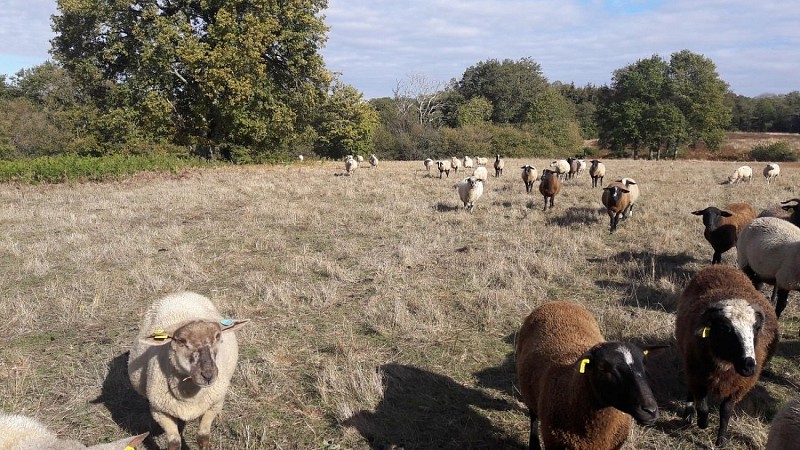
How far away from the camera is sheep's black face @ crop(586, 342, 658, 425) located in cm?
304

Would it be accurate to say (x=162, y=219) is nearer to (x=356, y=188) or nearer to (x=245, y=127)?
(x=356, y=188)

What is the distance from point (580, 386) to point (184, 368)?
10.4 ft

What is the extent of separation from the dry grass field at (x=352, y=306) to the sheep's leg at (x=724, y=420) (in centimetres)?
11

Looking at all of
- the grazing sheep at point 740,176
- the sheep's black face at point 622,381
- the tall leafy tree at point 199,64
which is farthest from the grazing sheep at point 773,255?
the tall leafy tree at point 199,64

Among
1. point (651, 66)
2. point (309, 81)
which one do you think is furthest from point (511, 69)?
point (309, 81)

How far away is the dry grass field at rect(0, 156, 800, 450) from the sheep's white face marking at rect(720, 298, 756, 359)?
0.87 meters

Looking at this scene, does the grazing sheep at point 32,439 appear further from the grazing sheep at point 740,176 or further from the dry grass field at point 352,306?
the grazing sheep at point 740,176

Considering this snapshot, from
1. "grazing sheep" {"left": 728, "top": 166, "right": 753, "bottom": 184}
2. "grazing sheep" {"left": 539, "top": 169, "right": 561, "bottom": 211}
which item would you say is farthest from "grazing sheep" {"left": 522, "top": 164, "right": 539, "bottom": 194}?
"grazing sheep" {"left": 728, "top": 166, "right": 753, "bottom": 184}

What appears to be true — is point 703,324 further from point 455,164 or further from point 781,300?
point 455,164

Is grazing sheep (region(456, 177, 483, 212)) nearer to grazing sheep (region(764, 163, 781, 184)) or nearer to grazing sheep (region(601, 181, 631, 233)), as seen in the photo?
grazing sheep (region(601, 181, 631, 233))

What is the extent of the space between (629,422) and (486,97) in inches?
2923

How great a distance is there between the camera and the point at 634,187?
1459cm

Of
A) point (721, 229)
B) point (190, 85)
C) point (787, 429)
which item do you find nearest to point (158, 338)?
point (787, 429)

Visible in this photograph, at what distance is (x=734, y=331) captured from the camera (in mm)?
4117
